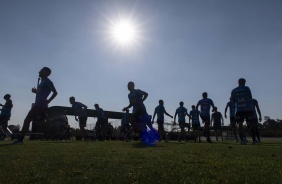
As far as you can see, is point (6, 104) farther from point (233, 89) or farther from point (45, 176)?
point (45, 176)

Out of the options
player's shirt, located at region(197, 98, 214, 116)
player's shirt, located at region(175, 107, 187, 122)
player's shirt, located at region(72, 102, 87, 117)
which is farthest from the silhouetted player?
player's shirt, located at region(175, 107, 187, 122)

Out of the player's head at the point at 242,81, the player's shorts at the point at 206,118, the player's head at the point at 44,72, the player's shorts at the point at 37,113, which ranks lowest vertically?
the player's shorts at the point at 37,113

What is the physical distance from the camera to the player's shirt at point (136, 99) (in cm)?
1038

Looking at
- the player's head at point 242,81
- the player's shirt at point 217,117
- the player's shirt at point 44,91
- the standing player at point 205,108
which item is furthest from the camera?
the player's shirt at point 217,117

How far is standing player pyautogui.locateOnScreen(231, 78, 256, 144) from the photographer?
33.9 feet

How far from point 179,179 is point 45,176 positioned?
128 centimetres

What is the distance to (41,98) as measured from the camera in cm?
845

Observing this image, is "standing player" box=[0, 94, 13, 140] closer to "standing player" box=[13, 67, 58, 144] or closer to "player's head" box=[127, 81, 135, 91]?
"standing player" box=[13, 67, 58, 144]

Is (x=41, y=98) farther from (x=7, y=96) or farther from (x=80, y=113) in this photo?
(x=80, y=113)

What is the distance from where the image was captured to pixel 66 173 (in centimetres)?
285

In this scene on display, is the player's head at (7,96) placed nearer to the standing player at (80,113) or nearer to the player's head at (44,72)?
the standing player at (80,113)

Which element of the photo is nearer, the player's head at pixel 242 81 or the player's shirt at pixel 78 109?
the player's head at pixel 242 81

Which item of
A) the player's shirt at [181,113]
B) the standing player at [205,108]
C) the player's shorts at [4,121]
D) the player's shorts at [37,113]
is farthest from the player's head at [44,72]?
the player's shirt at [181,113]

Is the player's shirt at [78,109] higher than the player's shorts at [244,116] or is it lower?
higher
